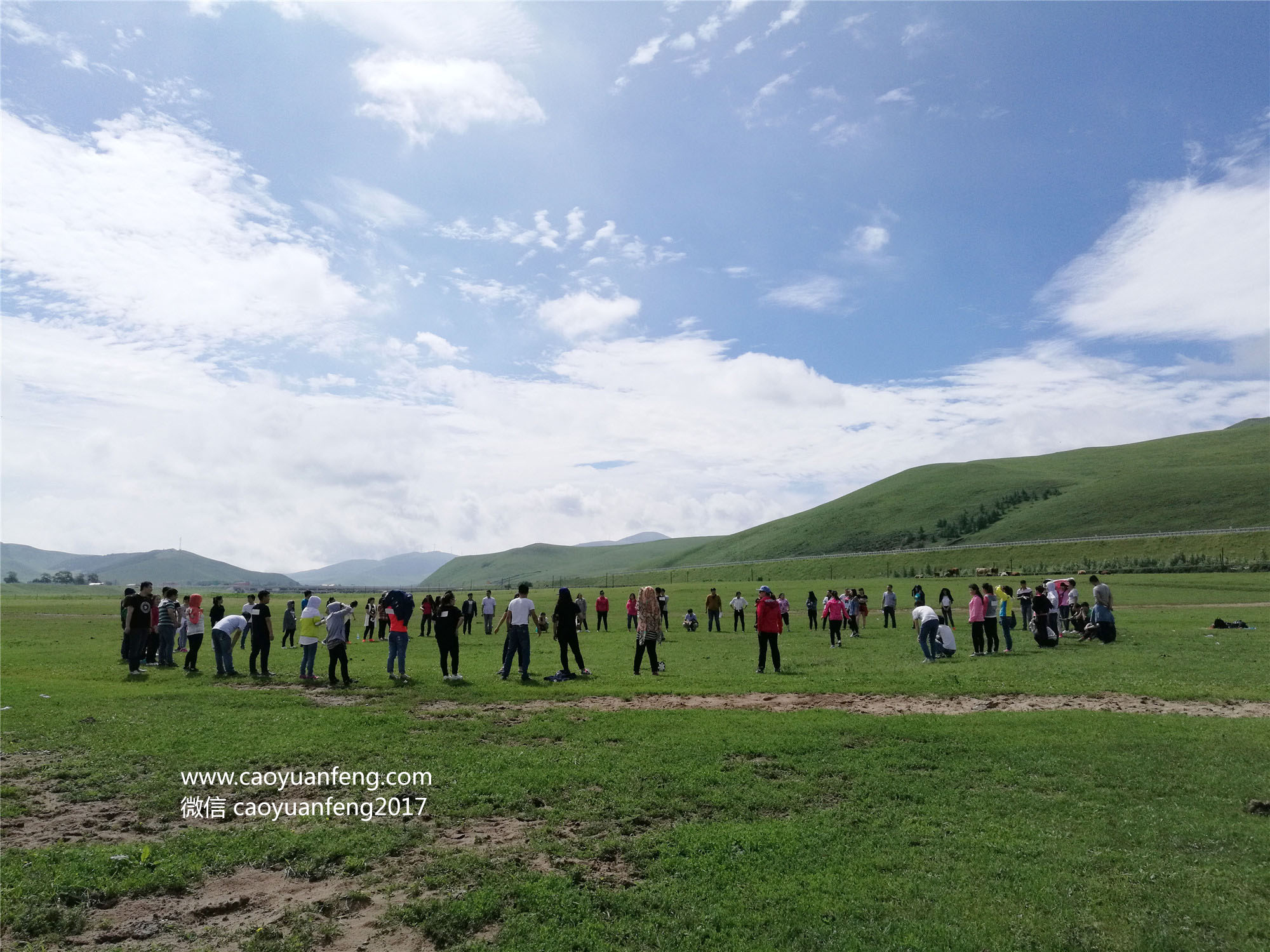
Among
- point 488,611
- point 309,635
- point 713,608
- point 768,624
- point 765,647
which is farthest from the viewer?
point 713,608

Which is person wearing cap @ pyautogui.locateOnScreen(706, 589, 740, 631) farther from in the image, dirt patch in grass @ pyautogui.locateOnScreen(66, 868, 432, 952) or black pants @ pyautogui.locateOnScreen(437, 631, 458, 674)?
dirt patch in grass @ pyautogui.locateOnScreen(66, 868, 432, 952)

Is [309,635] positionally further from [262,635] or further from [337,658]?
[262,635]

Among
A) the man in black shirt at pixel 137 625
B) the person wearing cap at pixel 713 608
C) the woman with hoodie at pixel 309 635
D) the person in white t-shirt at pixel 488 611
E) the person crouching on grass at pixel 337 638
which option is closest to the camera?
the person crouching on grass at pixel 337 638

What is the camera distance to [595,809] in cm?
873

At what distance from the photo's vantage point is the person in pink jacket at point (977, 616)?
22219 mm

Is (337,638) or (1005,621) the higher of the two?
(337,638)

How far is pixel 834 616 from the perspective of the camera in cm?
2753

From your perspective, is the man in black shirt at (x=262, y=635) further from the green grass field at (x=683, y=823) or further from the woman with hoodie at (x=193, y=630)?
the green grass field at (x=683, y=823)

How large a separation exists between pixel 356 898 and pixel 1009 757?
30.7 ft

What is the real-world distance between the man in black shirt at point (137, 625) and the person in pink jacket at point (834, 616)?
75.8 feet

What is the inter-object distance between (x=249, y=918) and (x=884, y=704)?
1227cm

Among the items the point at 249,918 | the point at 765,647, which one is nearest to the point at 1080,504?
the point at 765,647

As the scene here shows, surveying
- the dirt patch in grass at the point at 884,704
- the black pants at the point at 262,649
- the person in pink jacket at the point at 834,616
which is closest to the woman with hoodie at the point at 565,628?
the dirt patch in grass at the point at 884,704

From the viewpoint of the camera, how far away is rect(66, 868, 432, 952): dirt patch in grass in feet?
19.9
